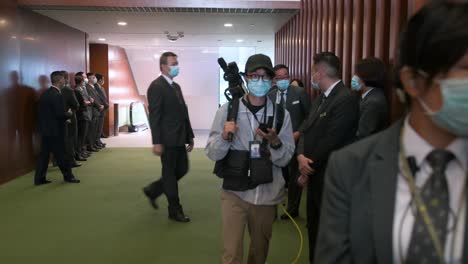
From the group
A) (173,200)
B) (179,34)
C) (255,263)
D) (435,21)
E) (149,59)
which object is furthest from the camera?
(149,59)

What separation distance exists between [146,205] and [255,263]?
3.07 meters

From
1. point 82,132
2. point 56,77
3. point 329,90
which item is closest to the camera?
point 329,90

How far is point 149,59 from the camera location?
52.0 feet

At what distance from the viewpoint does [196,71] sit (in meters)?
15.8

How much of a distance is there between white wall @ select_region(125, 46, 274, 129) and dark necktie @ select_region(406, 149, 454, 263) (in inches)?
573

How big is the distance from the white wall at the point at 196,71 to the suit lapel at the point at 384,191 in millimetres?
14475

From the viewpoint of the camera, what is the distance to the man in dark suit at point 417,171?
1.09 metres

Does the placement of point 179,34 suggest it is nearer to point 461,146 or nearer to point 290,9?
point 290,9

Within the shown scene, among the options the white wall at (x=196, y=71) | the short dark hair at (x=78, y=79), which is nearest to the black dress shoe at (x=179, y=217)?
the short dark hair at (x=78, y=79)

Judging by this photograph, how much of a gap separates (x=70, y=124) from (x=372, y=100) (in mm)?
6424

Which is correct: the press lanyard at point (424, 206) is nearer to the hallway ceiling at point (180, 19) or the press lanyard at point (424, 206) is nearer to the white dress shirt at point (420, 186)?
the white dress shirt at point (420, 186)

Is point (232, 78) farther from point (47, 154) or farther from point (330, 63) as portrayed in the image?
point (47, 154)

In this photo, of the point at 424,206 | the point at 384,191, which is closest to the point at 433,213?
the point at 424,206

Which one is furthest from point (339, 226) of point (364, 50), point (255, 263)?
point (364, 50)
